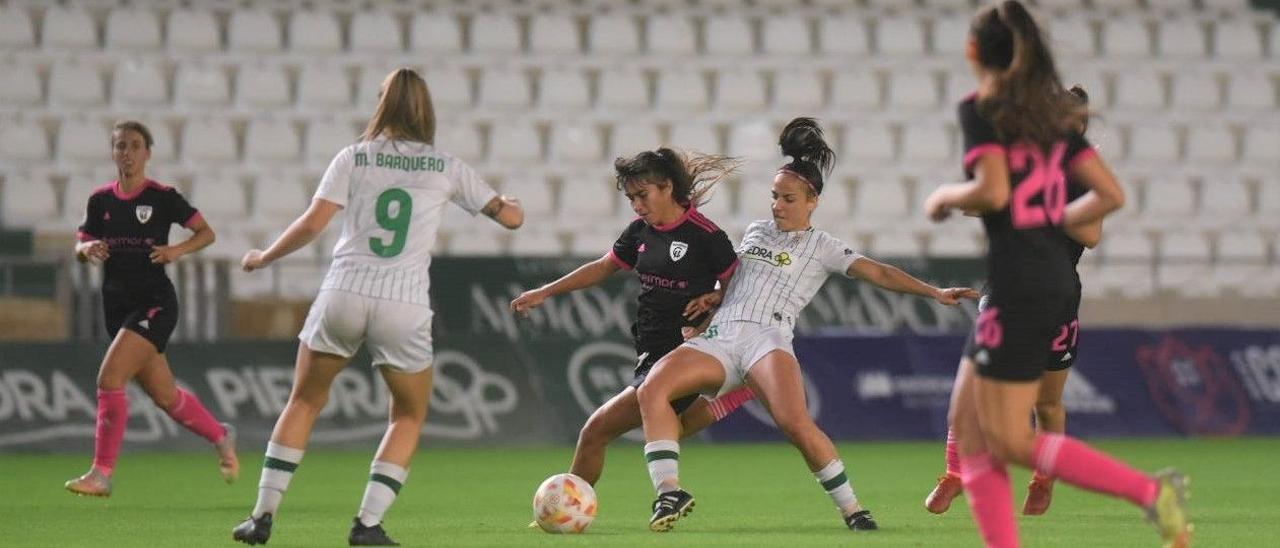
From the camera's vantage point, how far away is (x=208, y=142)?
58.9 feet

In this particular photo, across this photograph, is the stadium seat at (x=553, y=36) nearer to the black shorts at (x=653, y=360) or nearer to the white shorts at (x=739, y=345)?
the black shorts at (x=653, y=360)

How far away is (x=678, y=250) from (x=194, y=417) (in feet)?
11.4

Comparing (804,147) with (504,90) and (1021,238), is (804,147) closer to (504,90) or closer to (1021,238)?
(1021,238)

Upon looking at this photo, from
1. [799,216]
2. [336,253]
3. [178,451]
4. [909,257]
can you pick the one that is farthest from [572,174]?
[336,253]

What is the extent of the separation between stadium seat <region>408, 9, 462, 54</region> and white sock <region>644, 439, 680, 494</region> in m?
12.0

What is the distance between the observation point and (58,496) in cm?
1010

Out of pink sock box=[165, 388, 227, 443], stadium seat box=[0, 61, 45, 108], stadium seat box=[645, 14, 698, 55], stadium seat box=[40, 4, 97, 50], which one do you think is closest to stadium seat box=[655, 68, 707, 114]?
stadium seat box=[645, 14, 698, 55]

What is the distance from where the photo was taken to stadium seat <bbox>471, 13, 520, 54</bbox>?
1928cm

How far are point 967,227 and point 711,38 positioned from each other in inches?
137

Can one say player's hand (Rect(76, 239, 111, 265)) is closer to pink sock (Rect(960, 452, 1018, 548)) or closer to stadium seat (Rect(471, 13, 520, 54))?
pink sock (Rect(960, 452, 1018, 548))

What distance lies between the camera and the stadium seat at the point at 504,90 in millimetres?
18797

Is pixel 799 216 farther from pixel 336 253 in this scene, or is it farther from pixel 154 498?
pixel 154 498

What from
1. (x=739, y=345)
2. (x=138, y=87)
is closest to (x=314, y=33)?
(x=138, y=87)

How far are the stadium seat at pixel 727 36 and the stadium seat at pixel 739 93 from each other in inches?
15.5
